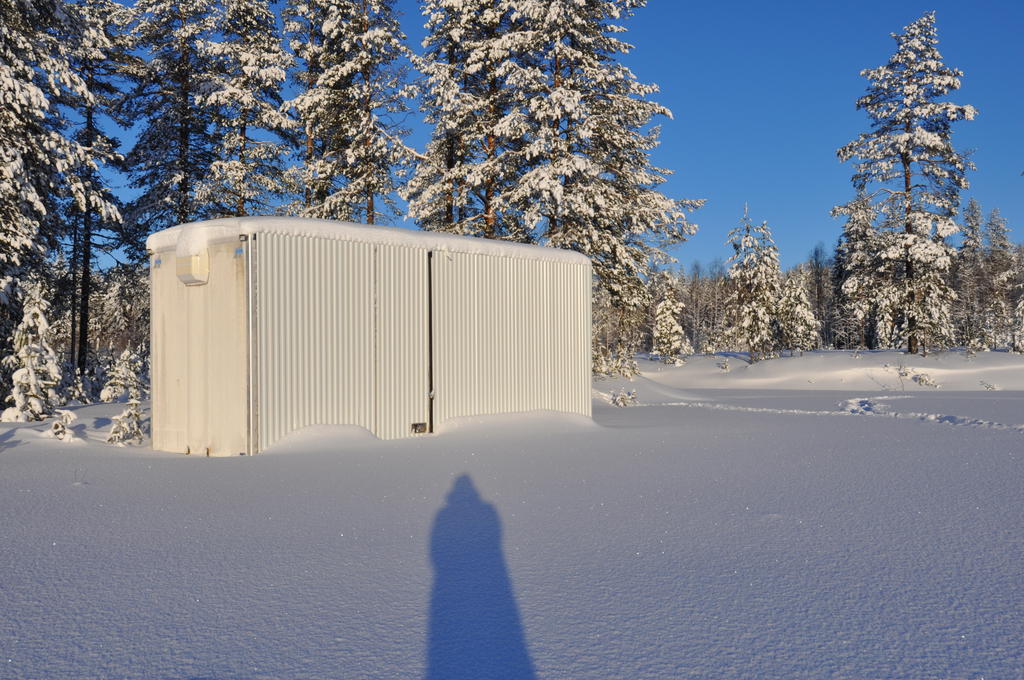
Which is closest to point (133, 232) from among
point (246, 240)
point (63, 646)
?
point (246, 240)

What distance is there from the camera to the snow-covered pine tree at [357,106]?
1962 centimetres

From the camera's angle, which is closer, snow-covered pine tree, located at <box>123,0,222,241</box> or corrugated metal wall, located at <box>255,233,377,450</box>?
corrugated metal wall, located at <box>255,233,377,450</box>

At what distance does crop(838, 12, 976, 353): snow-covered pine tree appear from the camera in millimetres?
24953

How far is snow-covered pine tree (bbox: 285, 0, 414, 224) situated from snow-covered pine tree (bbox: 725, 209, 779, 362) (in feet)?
88.2

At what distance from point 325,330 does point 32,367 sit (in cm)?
751

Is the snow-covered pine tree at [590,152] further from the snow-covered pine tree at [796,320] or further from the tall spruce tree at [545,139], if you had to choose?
the snow-covered pine tree at [796,320]

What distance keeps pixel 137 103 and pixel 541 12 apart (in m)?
14.8

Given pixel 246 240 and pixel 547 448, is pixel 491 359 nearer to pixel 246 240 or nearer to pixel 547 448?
pixel 547 448

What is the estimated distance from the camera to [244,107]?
2142 cm

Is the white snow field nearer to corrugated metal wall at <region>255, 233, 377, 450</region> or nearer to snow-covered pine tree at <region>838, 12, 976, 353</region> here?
corrugated metal wall at <region>255, 233, 377, 450</region>

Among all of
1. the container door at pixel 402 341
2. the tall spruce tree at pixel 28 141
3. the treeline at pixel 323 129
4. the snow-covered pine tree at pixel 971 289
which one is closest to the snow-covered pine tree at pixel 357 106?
the treeline at pixel 323 129

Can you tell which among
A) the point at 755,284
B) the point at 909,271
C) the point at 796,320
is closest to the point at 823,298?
the point at 796,320

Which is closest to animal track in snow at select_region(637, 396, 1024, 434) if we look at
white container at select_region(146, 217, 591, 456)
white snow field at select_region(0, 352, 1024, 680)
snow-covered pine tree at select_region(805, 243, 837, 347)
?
white snow field at select_region(0, 352, 1024, 680)

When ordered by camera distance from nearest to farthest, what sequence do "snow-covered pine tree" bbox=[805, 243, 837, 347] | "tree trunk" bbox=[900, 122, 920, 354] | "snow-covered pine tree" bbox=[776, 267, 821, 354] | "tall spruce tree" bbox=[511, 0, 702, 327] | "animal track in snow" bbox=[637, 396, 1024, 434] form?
"animal track in snow" bbox=[637, 396, 1024, 434] < "tall spruce tree" bbox=[511, 0, 702, 327] < "tree trunk" bbox=[900, 122, 920, 354] < "snow-covered pine tree" bbox=[776, 267, 821, 354] < "snow-covered pine tree" bbox=[805, 243, 837, 347]
